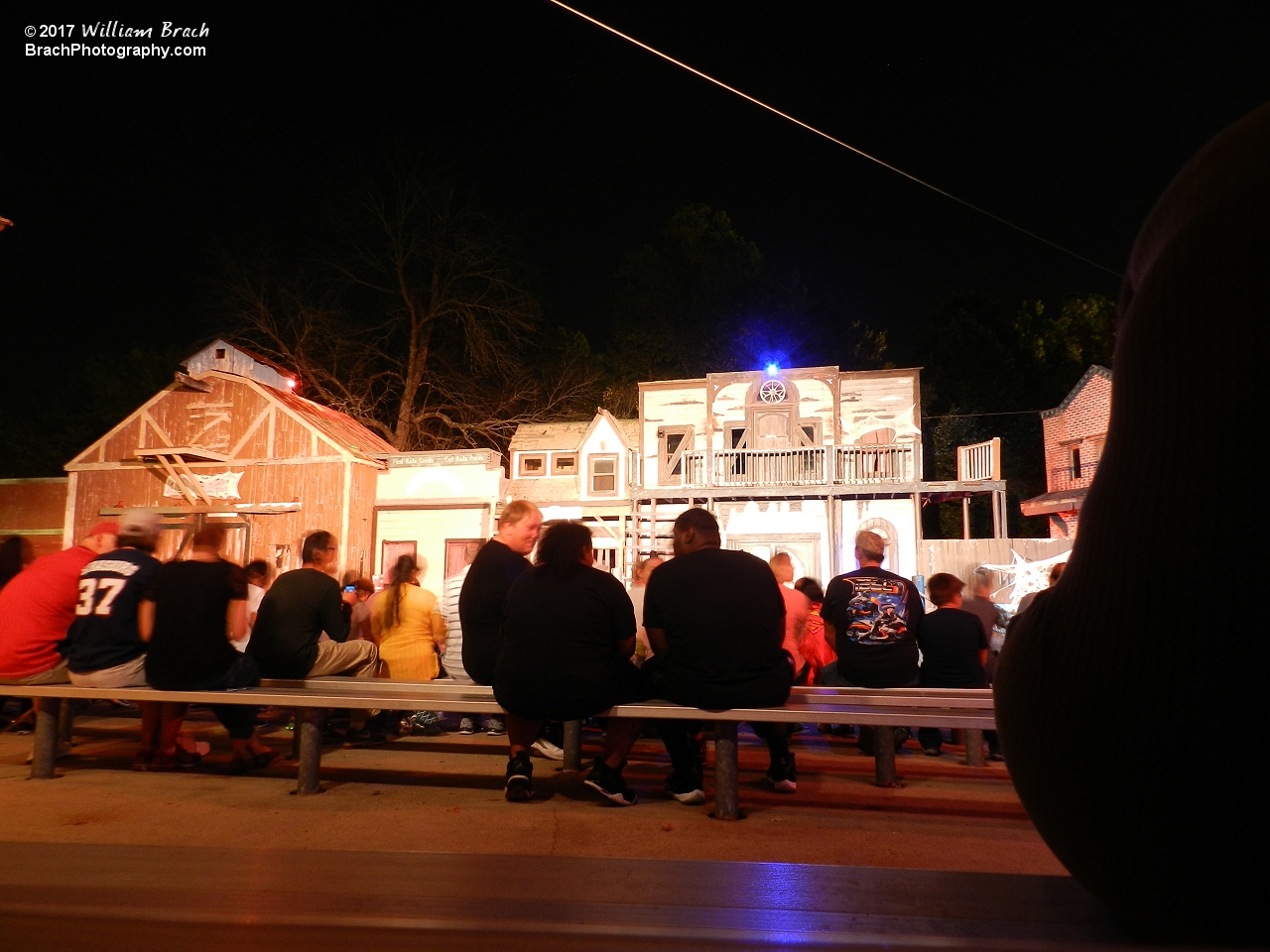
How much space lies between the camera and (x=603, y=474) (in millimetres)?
23047

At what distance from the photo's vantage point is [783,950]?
90cm

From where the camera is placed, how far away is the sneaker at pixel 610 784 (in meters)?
4.54

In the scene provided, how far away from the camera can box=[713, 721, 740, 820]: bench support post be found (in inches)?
169

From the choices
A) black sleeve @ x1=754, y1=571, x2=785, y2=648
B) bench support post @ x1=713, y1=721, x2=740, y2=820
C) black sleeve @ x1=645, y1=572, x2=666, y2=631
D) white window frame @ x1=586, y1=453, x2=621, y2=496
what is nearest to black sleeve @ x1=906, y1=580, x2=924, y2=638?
black sleeve @ x1=754, y1=571, x2=785, y2=648

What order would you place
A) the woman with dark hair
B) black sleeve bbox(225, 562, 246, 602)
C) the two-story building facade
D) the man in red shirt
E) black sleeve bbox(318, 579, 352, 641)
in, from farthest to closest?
the two-story building facade, black sleeve bbox(318, 579, 352, 641), the man in red shirt, black sleeve bbox(225, 562, 246, 602), the woman with dark hair

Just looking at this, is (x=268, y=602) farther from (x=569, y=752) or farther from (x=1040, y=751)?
(x=1040, y=751)

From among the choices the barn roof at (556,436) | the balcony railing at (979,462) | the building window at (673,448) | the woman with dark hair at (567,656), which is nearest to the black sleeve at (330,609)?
the woman with dark hair at (567,656)

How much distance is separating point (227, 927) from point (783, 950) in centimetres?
64

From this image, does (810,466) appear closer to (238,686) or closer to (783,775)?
(783,775)

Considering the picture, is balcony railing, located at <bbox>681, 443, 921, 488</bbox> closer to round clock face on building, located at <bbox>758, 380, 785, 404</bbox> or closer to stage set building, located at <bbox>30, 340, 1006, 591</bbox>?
stage set building, located at <bbox>30, 340, 1006, 591</bbox>

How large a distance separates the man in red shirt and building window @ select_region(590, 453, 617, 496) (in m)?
17.4

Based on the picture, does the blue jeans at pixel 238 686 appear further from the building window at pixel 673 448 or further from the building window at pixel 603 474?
the building window at pixel 603 474

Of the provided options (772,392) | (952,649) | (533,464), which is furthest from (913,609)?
(533,464)

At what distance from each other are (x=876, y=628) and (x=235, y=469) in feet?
69.2
